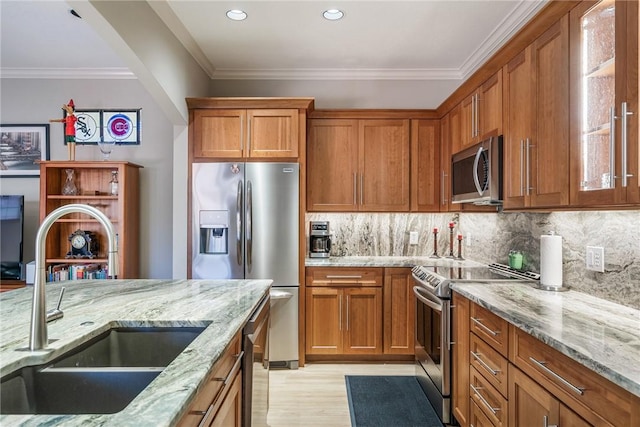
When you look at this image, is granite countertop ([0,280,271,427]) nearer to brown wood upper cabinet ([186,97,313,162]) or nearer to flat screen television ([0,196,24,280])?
brown wood upper cabinet ([186,97,313,162])

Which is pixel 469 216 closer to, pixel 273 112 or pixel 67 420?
pixel 273 112

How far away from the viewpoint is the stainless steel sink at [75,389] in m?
1.04

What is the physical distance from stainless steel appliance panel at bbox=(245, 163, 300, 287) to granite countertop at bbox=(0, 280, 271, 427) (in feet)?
3.43

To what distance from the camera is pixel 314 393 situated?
287 cm

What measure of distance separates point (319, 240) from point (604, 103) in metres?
2.53

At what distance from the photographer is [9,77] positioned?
4008 millimetres

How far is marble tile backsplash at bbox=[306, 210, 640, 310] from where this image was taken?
5.88 feet

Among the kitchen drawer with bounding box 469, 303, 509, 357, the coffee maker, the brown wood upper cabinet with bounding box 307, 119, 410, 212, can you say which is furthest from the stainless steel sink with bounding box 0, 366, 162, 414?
the brown wood upper cabinet with bounding box 307, 119, 410, 212

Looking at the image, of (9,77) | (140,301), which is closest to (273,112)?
(140,301)

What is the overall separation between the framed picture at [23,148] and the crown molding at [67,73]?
0.55 m

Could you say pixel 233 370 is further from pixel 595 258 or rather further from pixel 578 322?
pixel 595 258

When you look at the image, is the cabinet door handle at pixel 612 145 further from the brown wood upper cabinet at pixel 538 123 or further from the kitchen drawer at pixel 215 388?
the kitchen drawer at pixel 215 388

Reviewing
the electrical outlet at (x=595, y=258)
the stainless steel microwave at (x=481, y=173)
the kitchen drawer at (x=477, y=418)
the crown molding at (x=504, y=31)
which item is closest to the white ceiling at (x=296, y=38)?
the crown molding at (x=504, y=31)

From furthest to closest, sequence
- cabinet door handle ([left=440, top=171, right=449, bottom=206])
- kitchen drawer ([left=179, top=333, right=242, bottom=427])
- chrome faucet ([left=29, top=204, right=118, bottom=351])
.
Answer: cabinet door handle ([left=440, top=171, right=449, bottom=206]) < chrome faucet ([left=29, top=204, right=118, bottom=351]) < kitchen drawer ([left=179, top=333, right=242, bottom=427])
